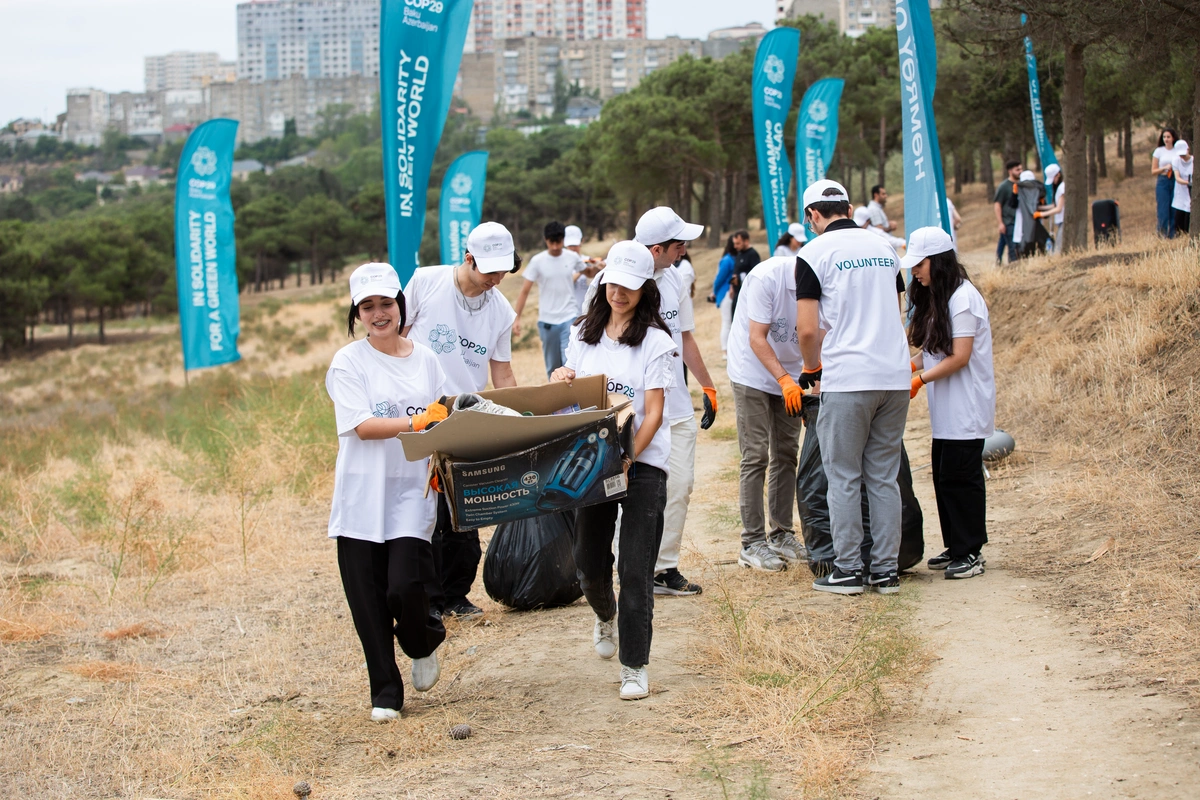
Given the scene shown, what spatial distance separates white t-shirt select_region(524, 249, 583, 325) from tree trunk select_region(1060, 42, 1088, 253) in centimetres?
686

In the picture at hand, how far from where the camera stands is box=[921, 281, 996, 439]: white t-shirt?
227 inches

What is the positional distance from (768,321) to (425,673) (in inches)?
99.9

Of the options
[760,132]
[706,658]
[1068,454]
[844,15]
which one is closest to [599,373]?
[706,658]

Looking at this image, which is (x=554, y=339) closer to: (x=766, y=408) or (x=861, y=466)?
(x=766, y=408)

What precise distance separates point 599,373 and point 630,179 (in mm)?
39035

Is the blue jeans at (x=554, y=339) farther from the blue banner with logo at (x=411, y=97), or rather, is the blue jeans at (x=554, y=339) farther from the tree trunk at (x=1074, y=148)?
the tree trunk at (x=1074, y=148)

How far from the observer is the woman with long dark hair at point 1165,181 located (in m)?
14.9

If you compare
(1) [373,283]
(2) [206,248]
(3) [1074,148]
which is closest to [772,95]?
(3) [1074,148]

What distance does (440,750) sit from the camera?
4.25 meters

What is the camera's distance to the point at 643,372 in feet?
14.7

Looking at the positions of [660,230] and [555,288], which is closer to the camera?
[660,230]

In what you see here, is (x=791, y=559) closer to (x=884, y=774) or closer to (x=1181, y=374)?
(x=884, y=774)

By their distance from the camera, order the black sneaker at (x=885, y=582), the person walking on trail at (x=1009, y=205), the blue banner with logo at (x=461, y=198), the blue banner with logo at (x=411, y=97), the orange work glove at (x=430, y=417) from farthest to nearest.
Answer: the blue banner with logo at (x=461, y=198)
the person walking on trail at (x=1009, y=205)
the blue banner with logo at (x=411, y=97)
the black sneaker at (x=885, y=582)
the orange work glove at (x=430, y=417)

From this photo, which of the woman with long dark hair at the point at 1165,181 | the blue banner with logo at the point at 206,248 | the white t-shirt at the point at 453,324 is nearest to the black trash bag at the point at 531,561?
the white t-shirt at the point at 453,324
